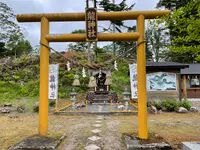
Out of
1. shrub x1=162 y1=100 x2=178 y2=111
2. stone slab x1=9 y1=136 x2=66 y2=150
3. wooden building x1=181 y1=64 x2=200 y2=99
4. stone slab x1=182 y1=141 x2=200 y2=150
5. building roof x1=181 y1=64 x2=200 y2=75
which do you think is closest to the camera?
stone slab x1=182 y1=141 x2=200 y2=150

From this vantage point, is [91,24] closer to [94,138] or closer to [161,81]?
[94,138]

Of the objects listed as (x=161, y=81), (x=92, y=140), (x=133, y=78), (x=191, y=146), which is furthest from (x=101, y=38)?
(x=161, y=81)

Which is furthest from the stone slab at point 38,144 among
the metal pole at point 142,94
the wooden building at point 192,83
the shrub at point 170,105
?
the wooden building at point 192,83

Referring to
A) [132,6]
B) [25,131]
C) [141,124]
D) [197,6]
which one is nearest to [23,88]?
[25,131]

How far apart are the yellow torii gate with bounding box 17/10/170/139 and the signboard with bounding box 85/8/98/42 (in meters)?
0.11

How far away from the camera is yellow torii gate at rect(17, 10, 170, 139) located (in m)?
4.27

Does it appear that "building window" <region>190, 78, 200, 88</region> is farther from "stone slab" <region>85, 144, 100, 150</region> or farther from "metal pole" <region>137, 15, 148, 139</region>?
"stone slab" <region>85, 144, 100, 150</region>

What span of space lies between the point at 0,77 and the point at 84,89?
8057mm

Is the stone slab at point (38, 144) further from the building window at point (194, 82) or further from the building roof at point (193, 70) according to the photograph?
the building window at point (194, 82)

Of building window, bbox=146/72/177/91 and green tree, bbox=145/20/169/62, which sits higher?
green tree, bbox=145/20/169/62

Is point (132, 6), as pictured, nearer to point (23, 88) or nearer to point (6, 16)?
point (23, 88)

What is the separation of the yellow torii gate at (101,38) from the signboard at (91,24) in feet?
0.37

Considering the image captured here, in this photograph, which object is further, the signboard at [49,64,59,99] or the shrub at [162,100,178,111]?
the shrub at [162,100,178,111]

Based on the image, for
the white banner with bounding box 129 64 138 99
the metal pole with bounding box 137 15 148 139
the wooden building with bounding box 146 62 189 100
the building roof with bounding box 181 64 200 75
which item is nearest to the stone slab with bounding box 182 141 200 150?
the metal pole with bounding box 137 15 148 139
